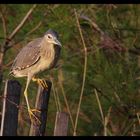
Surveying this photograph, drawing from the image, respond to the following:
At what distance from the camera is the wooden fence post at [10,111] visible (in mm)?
4727

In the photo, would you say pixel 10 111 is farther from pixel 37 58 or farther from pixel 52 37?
pixel 37 58

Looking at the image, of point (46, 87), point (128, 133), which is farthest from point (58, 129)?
point (128, 133)

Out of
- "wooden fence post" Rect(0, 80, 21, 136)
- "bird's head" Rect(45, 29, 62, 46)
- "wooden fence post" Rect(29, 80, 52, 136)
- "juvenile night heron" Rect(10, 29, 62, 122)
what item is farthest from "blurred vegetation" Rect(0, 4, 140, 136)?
"wooden fence post" Rect(0, 80, 21, 136)

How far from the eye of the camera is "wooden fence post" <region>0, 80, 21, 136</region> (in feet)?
15.5

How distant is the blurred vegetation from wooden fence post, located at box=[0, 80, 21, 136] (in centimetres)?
311

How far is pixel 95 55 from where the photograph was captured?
8164 millimetres

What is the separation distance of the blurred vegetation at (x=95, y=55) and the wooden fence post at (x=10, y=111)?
3.11 metres

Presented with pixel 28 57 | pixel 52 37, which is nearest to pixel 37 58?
pixel 28 57

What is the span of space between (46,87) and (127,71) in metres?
3.00

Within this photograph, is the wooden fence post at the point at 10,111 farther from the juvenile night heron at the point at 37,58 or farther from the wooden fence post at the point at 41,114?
the juvenile night heron at the point at 37,58

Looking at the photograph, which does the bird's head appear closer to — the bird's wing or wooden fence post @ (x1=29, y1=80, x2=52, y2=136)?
the bird's wing

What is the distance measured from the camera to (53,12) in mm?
8055

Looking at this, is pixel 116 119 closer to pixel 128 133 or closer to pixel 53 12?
pixel 128 133

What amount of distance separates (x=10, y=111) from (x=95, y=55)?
3479 millimetres
